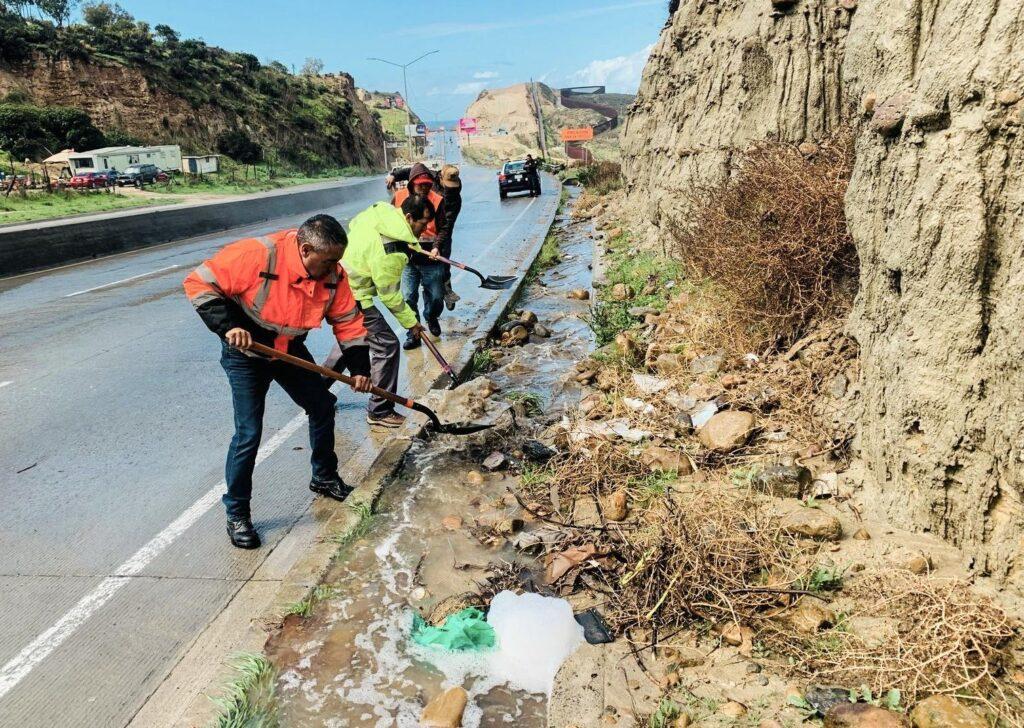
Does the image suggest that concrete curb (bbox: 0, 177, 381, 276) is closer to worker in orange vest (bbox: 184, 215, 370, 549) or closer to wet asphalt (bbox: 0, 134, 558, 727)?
wet asphalt (bbox: 0, 134, 558, 727)

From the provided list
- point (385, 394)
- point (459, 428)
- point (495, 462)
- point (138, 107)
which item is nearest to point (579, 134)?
point (138, 107)

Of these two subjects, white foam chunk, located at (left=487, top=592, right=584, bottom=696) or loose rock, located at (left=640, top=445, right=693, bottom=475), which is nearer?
white foam chunk, located at (left=487, top=592, right=584, bottom=696)

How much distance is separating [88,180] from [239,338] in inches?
1342

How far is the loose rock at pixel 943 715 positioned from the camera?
271cm

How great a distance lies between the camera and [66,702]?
3.35m

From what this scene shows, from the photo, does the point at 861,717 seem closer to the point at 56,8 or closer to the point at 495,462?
the point at 495,462

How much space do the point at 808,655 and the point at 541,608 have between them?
1.20m

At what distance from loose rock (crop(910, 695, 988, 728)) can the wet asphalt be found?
313 centimetres

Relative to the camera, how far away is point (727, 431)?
5.02 metres

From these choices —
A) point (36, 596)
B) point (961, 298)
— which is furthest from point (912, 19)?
point (36, 596)

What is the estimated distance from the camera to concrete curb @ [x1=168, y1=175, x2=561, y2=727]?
10.8 ft

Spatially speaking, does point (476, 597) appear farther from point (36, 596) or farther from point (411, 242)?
point (411, 242)

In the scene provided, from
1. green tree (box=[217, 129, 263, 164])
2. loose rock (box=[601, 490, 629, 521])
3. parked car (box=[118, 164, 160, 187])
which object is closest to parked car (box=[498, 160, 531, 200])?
parked car (box=[118, 164, 160, 187])

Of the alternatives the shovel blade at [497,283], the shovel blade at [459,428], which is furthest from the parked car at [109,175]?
the shovel blade at [459,428]
